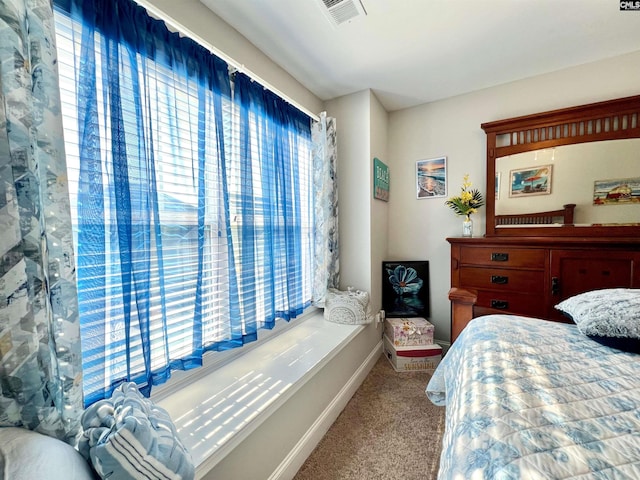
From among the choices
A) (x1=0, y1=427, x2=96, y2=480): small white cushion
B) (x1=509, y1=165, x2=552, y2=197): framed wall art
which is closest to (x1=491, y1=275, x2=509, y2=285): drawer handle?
(x1=509, y1=165, x2=552, y2=197): framed wall art

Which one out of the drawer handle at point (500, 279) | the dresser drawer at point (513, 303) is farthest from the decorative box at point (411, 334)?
the drawer handle at point (500, 279)

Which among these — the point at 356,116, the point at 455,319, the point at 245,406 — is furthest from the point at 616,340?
the point at 356,116

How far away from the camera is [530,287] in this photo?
1998 millimetres

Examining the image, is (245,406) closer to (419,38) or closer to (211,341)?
(211,341)

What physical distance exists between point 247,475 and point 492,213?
2.54 metres

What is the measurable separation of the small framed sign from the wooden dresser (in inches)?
31.4

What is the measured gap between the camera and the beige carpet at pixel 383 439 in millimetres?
1322

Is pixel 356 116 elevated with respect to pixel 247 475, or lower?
elevated

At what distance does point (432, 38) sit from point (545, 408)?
2062mm

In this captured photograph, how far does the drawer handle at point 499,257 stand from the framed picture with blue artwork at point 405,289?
2.01 feet

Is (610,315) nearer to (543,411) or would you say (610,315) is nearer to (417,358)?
(543,411)

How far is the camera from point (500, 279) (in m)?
2.12

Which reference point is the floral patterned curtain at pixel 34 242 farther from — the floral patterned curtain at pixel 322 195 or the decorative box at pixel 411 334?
the decorative box at pixel 411 334

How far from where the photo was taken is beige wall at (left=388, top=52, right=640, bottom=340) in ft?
6.48
